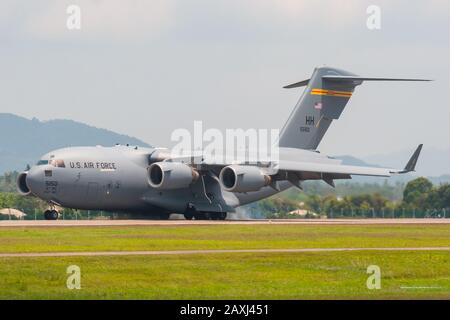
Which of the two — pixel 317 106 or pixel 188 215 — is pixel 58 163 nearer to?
pixel 188 215

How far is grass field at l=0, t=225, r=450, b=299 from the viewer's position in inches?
1122

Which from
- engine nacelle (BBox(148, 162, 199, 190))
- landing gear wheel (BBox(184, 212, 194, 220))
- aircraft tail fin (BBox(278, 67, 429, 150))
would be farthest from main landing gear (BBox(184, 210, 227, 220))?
aircraft tail fin (BBox(278, 67, 429, 150))

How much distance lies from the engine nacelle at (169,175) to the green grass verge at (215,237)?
9.20 metres

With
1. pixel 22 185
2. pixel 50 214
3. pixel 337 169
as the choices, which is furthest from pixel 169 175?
pixel 337 169

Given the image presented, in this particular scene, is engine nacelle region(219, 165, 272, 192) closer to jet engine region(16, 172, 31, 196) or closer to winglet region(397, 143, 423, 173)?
winglet region(397, 143, 423, 173)

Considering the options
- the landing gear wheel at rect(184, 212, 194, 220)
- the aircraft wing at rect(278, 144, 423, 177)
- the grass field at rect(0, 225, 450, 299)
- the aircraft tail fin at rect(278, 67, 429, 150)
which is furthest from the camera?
the aircraft tail fin at rect(278, 67, 429, 150)

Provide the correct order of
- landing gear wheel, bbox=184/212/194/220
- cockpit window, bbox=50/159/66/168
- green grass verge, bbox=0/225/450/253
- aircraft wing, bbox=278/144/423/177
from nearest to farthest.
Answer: green grass verge, bbox=0/225/450/253
cockpit window, bbox=50/159/66/168
aircraft wing, bbox=278/144/423/177
landing gear wheel, bbox=184/212/194/220

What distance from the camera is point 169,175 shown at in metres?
66.0

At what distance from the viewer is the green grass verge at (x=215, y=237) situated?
41906mm

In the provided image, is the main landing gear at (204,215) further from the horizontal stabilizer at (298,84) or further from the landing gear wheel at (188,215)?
the horizontal stabilizer at (298,84)

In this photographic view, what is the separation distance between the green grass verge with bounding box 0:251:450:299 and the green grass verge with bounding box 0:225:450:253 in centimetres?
496
